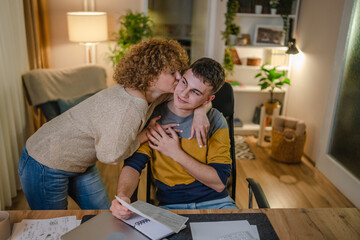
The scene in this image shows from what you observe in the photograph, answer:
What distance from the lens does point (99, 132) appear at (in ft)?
4.53

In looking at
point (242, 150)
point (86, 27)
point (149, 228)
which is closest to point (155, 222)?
point (149, 228)

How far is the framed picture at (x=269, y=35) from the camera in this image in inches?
154

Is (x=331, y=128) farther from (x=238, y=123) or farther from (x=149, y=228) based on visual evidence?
(x=149, y=228)

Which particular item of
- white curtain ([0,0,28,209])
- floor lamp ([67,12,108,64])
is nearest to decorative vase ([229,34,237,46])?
floor lamp ([67,12,108,64])

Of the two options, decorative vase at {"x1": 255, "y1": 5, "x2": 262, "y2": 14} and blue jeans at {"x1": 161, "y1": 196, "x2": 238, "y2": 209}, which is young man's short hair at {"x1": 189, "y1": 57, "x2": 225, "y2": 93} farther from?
decorative vase at {"x1": 255, "y1": 5, "x2": 262, "y2": 14}

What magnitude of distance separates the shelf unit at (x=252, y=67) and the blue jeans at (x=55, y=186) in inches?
103

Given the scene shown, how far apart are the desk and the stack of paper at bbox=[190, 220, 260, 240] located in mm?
81

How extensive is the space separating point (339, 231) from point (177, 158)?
2.23ft

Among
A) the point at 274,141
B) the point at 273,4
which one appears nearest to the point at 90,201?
the point at 274,141

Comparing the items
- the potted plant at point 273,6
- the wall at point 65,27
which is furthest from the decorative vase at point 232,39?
the wall at point 65,27

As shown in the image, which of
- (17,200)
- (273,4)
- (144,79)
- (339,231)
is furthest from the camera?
(273,4)

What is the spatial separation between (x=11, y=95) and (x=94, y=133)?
1444mm

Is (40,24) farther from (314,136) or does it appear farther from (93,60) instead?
(314,136)

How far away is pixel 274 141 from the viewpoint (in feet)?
11.6
